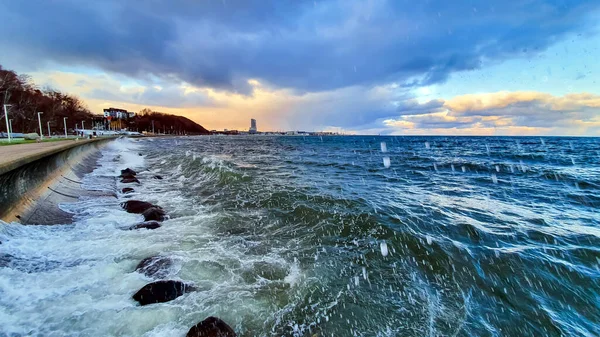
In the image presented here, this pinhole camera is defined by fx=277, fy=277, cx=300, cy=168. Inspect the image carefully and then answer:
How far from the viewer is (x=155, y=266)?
580 cm

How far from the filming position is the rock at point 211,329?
3756 mm

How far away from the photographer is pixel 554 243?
7027 mm

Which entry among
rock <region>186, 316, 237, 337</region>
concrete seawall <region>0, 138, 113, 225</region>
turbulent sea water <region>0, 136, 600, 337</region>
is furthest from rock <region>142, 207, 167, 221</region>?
rock <region>186, 316, 237, 337</region>

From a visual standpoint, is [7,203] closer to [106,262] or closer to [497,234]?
[106,262]

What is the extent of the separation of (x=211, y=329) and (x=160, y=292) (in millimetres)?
1529

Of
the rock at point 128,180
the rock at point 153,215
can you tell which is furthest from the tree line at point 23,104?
the rock at point 153,215

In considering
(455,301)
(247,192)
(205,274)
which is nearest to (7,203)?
(205,274)

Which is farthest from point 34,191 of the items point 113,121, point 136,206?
point 113,121

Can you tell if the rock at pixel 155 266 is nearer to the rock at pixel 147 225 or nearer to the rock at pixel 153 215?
the rock at pixel 147 225

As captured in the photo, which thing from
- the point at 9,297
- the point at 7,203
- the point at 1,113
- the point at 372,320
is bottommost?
the point at 372,320

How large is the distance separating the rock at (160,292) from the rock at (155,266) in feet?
2.07

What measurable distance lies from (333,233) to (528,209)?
786cm

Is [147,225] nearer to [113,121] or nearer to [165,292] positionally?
[165,292]

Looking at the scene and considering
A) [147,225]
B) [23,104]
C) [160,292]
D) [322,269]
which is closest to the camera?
[160,292]
